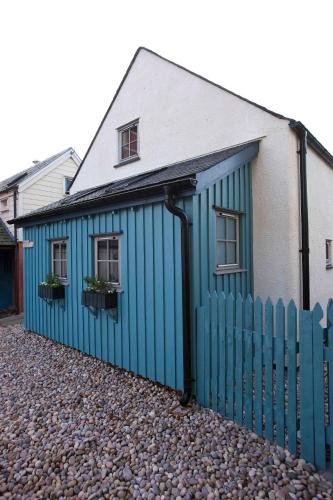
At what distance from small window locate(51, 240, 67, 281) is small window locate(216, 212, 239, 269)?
12.9 feet

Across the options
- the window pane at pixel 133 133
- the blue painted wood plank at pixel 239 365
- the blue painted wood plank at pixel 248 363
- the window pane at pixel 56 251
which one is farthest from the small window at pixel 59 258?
the blue painted wood plank at pixel 248 363

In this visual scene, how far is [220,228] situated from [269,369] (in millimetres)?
2519

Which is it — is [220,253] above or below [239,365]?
above

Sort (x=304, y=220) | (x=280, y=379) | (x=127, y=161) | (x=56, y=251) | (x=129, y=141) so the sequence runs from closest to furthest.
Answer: (x=280, y=379) → (x=304, y=220) → (x=56, y=251) → (x=127, y=161) → (x=129, y=141)

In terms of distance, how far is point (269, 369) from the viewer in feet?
9.40

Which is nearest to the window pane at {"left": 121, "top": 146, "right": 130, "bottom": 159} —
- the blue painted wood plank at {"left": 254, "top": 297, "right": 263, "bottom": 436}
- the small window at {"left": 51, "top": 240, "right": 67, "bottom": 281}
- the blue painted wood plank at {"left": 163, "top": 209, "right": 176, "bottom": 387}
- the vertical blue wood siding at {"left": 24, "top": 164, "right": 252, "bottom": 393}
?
the vertical blue wood siding at {"left": 24, "top": 164, "right": 252, "bottom": 393}

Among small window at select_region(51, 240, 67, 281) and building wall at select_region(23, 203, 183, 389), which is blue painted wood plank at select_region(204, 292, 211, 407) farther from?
small window at select_region(51, 240, 67, 281)

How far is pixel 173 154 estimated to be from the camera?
6.83 meters

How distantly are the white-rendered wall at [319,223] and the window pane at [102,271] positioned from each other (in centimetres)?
434

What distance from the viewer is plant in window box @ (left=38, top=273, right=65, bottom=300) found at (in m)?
6.12

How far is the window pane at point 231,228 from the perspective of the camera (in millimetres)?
4896

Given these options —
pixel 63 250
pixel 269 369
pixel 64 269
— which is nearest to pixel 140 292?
pixel 269 369

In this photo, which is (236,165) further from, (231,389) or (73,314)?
(73,314)

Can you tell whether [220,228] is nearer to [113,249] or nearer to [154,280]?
[154,280]
